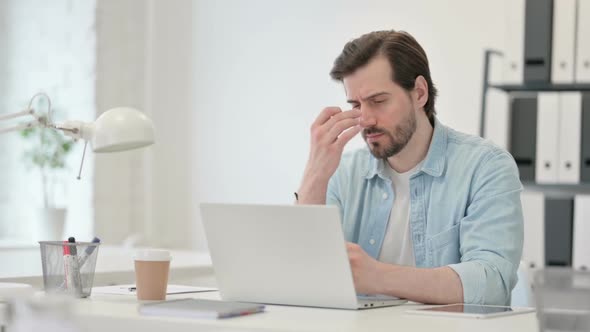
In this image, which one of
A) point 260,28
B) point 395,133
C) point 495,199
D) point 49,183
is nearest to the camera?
point 495,199

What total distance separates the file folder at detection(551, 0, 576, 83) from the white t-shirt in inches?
47.1

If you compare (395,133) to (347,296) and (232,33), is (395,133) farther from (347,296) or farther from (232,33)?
(232,33)

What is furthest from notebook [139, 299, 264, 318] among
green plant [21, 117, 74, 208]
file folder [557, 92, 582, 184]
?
green plant [21, 117, 74, 208]

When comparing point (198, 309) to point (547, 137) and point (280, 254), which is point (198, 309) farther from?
point (547, 137)

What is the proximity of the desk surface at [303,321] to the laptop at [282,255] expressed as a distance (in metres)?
0.03

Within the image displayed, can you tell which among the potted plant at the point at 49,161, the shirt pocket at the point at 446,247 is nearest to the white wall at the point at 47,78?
the potted plant at the point at 49,161

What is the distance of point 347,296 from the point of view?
1320 millimetres

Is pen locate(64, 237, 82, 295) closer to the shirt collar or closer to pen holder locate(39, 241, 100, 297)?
pen holder locate(39, 241, 100, 297)

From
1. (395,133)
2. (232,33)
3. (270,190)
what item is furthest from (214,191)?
(395,133)

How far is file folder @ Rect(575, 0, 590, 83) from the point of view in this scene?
285cm

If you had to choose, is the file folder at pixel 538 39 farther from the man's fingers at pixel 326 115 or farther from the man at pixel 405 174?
the man's fingers at pixel 326 115

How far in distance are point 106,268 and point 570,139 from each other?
1.68 meters

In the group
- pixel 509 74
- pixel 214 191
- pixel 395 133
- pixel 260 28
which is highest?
pixel 260 28

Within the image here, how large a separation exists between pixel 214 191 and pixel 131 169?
1.41 ft
